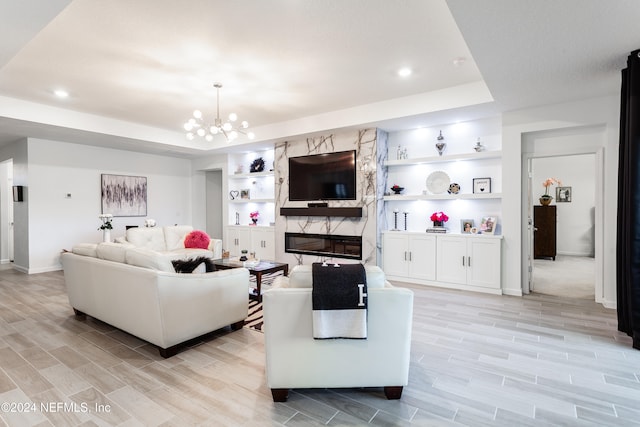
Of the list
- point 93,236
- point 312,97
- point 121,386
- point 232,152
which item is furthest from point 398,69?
point 93,236

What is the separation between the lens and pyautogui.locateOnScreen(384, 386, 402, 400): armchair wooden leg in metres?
2.20

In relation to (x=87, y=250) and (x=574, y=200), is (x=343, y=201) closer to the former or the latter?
(x=87, y=250)

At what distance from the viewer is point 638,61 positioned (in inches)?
118

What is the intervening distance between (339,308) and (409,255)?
12.2 feet

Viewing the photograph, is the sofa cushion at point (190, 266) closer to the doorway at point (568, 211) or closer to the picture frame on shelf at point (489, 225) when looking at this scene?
the picture frame on shelf at point (489, 225)

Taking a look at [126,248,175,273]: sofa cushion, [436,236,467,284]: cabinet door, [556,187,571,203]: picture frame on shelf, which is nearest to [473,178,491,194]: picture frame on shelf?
[436,236,467,284]: cabinet door

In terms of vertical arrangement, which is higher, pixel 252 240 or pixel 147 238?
pixel 147 238

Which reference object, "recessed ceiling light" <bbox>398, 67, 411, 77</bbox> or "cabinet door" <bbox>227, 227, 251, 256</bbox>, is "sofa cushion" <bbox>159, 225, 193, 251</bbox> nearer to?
"cabinet door" <bbox>227, 227, 251, 256</bbox>

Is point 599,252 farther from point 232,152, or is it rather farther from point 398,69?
point 232,152

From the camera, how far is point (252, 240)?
761cm

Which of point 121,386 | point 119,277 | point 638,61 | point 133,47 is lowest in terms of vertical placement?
point 121,386

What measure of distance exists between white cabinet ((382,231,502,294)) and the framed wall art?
5.89 metres

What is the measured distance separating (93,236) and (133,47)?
5.29 meters

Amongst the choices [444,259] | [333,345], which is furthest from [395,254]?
[333,345]
